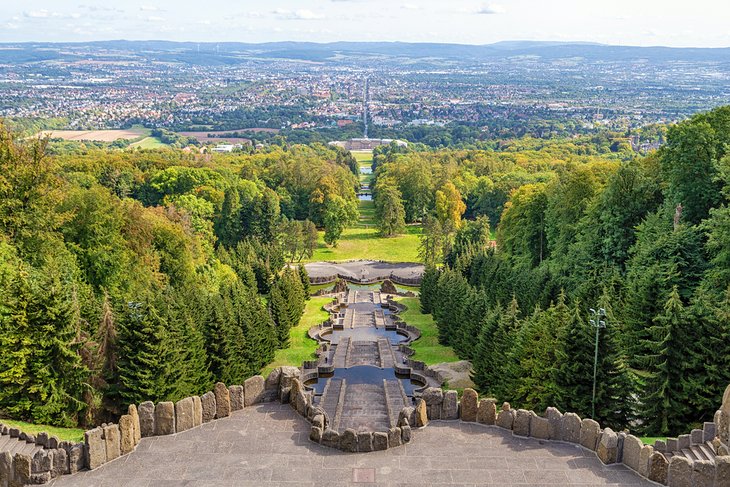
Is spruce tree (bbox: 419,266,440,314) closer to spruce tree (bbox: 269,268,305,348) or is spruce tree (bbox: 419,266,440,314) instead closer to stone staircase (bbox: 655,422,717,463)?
spruce tree (bbox: 269,268,305,348)

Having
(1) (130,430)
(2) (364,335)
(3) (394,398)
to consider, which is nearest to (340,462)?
(1) (130,430)

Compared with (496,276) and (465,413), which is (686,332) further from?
(496,276)

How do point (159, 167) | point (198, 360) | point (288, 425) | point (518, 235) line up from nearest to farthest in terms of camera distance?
1. point (288, 425)
2. point (198, 360)
3. point (518, 235)
4. point (159, 167)

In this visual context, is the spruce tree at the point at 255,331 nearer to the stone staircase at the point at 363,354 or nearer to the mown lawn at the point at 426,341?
the stone staircase at the point at 363,354

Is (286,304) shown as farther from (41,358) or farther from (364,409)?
(41,358)

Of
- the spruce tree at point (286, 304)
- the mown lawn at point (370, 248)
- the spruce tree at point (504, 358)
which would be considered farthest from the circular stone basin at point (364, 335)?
the mown lawn at point (370, 248)

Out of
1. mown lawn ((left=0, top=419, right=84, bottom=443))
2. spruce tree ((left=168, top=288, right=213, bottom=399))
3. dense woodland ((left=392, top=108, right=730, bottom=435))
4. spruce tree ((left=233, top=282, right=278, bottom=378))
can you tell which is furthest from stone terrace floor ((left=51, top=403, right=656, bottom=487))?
spruce tree ((left=233, top=282, right=278, bottom=378))

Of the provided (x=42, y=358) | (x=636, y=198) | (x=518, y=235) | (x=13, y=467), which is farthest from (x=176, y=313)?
(x=518, y=235)
